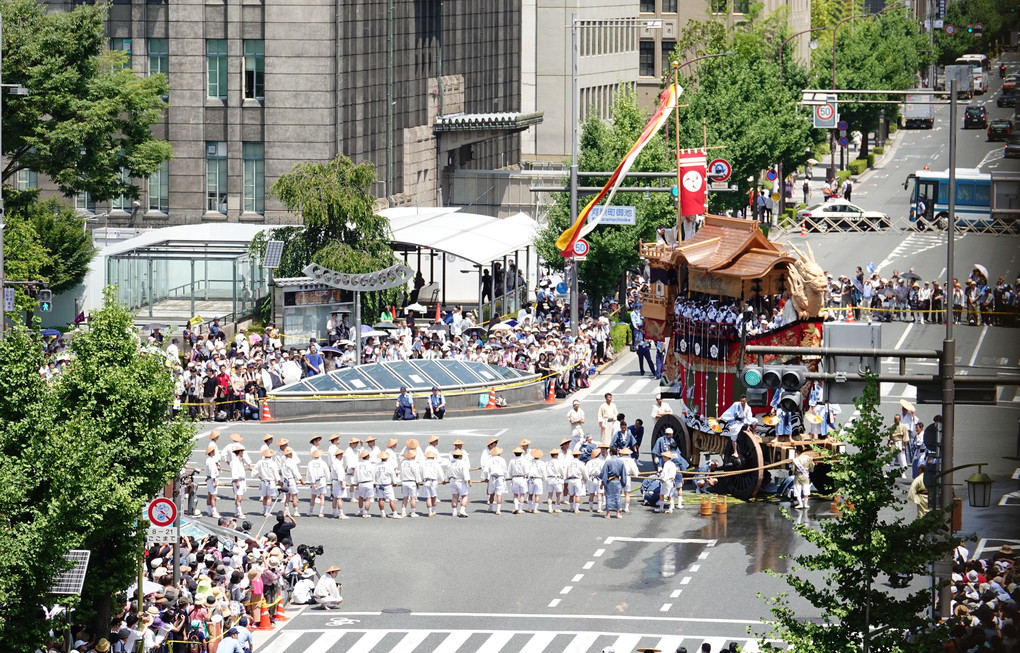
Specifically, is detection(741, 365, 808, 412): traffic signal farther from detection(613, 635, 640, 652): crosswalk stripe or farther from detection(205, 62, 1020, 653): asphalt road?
detection(613, 635, 640, 652): crosswalk stripe

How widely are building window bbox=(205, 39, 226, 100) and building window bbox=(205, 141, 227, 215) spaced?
200cm

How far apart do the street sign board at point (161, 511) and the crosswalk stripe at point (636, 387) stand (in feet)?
83.4

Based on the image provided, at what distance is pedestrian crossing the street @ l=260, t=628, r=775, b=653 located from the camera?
93.2 ft

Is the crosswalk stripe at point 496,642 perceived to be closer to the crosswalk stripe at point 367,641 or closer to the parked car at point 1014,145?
the crosswalk stripe at point 367,641

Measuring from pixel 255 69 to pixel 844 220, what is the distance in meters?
28.3

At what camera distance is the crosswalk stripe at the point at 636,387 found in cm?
5117

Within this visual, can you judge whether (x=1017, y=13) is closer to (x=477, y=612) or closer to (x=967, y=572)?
(x=967, y=572)

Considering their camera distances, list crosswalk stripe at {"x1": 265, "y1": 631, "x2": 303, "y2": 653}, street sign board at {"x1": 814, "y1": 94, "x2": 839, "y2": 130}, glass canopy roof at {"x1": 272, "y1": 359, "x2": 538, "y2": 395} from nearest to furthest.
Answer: crosswalk stripe at {"x1": 265, "y1": 631, "x2": 303, "y2": 653}
glass canopy roof at {"x1": 272, "y1": 359, "x2": 538, "y2": 395}
street sign board at {"x1": 814, "y1": 94, "x2": 839, "y2": 130}

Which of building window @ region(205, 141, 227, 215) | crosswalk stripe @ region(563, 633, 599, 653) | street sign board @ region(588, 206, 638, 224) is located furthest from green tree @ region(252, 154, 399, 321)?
crosswalk stripe @ region(563, 633, 599, 653)

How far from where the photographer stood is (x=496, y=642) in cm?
2883

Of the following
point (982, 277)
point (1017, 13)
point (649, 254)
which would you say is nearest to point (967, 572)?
point (649, 254)

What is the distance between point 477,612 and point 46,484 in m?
9.05

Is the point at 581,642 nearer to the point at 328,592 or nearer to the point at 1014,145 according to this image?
the point at 328,592

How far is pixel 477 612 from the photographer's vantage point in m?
30.6
